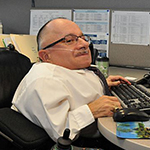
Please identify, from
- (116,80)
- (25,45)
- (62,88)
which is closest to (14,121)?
(62,88)

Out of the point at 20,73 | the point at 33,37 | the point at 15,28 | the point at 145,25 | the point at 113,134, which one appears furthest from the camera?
the point at 15,28

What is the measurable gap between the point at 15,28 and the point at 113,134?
1636 millimetres

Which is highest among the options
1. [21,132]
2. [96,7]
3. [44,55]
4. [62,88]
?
[96,7]

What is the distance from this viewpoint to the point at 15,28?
201 cm

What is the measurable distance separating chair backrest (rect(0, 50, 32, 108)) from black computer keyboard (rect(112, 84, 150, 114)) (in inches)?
19.0

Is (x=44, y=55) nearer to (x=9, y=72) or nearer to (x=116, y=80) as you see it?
(x=9, y=72)

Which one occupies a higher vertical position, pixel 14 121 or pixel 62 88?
pixel 62 88

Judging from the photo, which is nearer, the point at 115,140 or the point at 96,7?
the point at 115,140

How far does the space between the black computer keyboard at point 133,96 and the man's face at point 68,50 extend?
20cm

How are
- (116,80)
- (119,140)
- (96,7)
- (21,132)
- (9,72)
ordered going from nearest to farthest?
1. (119,140)
2. (21,132)
3. (9,72)
4. (116,80)
5. (96,7)

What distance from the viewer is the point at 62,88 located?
2.72ft

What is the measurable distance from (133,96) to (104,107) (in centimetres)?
17

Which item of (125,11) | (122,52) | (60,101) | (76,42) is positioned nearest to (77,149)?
(60,101)

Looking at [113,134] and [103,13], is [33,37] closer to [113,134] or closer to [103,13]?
[103,13]
